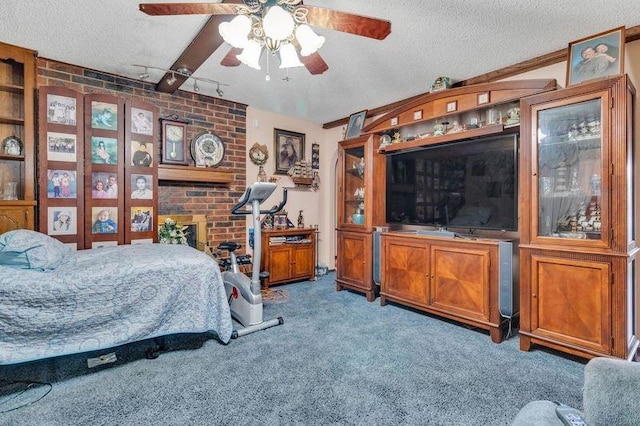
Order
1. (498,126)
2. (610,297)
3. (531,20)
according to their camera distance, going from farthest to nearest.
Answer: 1. (498,126)
2. (531,20)
3. (610,297)

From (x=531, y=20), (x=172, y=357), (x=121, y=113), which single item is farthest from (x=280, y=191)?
(x=531, y=20)

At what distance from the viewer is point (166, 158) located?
11.7 feet

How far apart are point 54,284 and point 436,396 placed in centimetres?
238

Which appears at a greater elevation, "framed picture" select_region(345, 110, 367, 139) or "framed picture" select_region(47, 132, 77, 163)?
"framed picture" select_region(345, 110, 367, 139)

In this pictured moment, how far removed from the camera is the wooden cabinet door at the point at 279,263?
414cm

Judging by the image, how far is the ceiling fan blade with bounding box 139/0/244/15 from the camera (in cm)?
158

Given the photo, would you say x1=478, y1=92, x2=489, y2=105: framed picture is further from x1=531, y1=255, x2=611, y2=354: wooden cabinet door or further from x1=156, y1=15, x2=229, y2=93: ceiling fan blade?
x1=156, y1=15, x2=229, y2=93: ceiling fan blade

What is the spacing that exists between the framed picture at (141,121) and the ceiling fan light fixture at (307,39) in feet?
7.72

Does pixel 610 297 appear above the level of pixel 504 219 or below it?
below

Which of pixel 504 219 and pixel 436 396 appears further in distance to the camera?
pixel 504 219

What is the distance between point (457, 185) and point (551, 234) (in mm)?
929

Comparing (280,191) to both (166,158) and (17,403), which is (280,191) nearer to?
(166,158)

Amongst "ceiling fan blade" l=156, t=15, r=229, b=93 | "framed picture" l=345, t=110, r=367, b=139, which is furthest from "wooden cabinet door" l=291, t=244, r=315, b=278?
"ceiling fan blade" l=156, t=15, r=229, b=93

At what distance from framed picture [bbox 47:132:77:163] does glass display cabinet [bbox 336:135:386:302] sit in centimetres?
287
